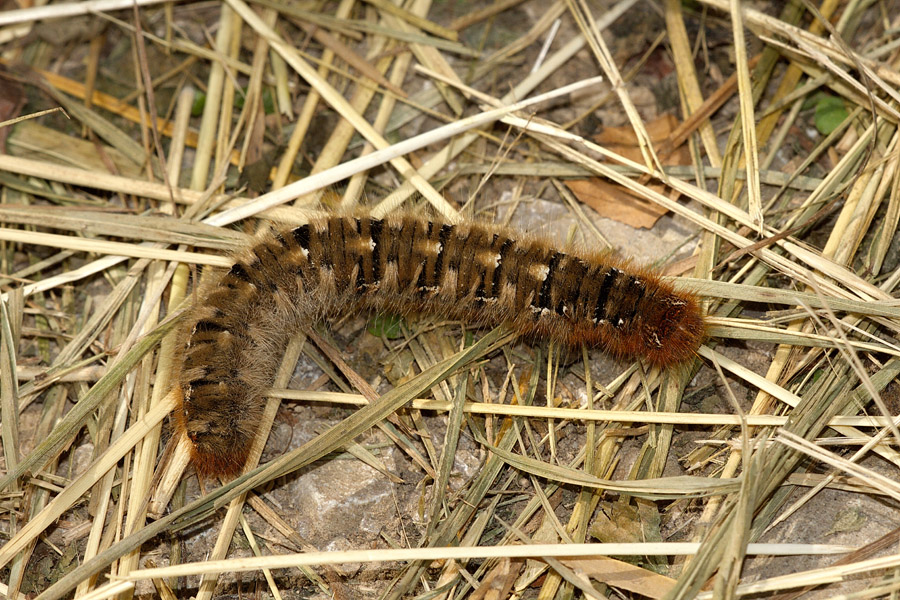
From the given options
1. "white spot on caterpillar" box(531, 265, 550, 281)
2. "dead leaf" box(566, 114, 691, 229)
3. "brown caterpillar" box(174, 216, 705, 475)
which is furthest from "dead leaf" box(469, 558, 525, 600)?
"dead leaf" box(566, 114, 691, 229)

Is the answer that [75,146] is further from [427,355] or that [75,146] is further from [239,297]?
[427,355]

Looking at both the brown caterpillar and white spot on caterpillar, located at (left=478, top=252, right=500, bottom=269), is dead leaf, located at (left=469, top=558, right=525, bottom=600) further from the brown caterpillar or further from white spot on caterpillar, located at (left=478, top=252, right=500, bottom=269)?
white spot on caterpillar, located at (left=478, top=252, right=500, bottom=269)

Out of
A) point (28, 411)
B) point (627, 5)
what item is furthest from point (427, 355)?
point (627, 5)

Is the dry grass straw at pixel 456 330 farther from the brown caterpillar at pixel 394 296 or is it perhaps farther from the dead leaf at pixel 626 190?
the brown caterpillar at pixel 394 296

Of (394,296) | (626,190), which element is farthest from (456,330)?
(626,190)

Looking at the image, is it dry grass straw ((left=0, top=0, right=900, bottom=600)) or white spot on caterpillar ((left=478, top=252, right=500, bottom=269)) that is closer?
dry grass straw ((left=0, top=0, right=900, bottom=600))

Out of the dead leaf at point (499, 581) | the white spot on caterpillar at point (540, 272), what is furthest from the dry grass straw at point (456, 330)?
the white spot on caterpillar at point (540, 272)
